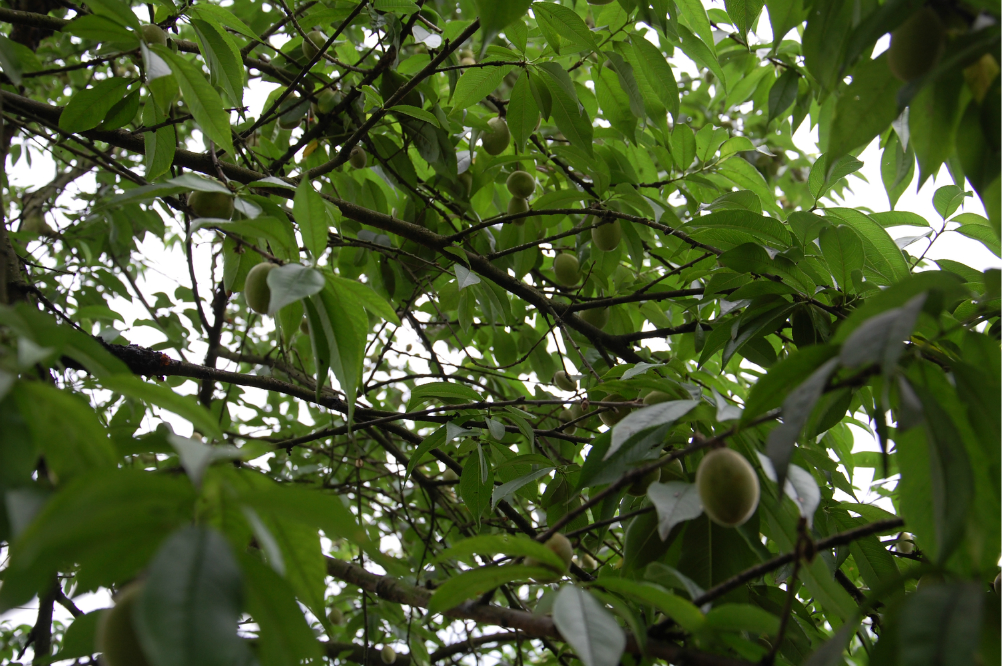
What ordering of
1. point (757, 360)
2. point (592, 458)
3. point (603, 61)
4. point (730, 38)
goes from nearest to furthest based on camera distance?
1. point (592, 458)
2. point (757, 360)
3. point (603, 61)
4. point (730, 38)

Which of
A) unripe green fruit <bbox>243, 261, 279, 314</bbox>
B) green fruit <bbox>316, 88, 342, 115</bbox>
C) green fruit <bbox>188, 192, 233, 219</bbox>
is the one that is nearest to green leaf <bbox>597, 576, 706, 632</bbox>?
unripe green fruit <bbox>243, 261, 279, 314</bbox>

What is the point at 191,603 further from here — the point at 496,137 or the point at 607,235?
the point at 496,137

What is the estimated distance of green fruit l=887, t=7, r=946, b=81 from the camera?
727mm

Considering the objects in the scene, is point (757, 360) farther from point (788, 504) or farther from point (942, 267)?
point (788, 504)

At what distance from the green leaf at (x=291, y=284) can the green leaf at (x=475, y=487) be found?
0.66 m

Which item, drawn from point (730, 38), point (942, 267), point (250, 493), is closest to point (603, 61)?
point (730, 38)

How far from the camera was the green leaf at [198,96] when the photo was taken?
1130 mm

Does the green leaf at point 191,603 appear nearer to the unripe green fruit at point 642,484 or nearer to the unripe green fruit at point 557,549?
the unripe green fruit at point 557,549

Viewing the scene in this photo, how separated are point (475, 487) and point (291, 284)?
2.42ft

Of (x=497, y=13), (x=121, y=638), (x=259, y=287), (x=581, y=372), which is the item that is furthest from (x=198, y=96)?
(x=581, y=372)

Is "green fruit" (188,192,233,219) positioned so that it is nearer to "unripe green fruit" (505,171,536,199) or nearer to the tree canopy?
the tree canopy

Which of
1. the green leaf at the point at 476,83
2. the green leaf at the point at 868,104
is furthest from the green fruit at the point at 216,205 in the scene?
the green leaf at the point at 868,104

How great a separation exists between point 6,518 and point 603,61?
1670 millimetres

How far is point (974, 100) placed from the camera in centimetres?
72
